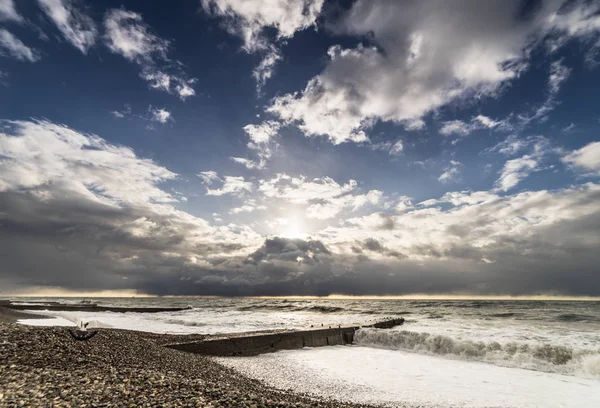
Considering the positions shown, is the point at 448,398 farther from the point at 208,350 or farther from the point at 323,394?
the point at 208,350

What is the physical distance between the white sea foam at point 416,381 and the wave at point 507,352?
142 centimetres

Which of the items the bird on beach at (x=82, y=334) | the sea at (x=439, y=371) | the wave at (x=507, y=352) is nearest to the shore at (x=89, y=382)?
the bird on beach at (x=82, y=334)

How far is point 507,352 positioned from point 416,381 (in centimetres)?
793

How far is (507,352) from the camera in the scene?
15562mm

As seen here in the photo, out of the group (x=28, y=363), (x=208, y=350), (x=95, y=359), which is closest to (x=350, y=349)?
(x=208, y=350)

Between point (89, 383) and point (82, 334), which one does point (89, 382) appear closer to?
point (89, 383)

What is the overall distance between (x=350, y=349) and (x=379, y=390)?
891 cm

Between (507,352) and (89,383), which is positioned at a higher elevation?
(89,383)

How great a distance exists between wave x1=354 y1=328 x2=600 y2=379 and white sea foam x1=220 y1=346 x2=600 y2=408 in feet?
4.66

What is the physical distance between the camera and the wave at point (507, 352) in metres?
13.9

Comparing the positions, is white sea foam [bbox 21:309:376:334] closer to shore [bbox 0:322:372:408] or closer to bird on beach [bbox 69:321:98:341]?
bird on beach [bbox 69:321:98:341]

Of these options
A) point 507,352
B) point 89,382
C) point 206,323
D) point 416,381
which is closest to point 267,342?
point 416,381

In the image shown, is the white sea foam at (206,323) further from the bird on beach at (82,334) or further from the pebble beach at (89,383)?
the pebble beach at (89,383)

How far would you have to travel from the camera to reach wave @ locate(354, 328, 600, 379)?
45.7ft
